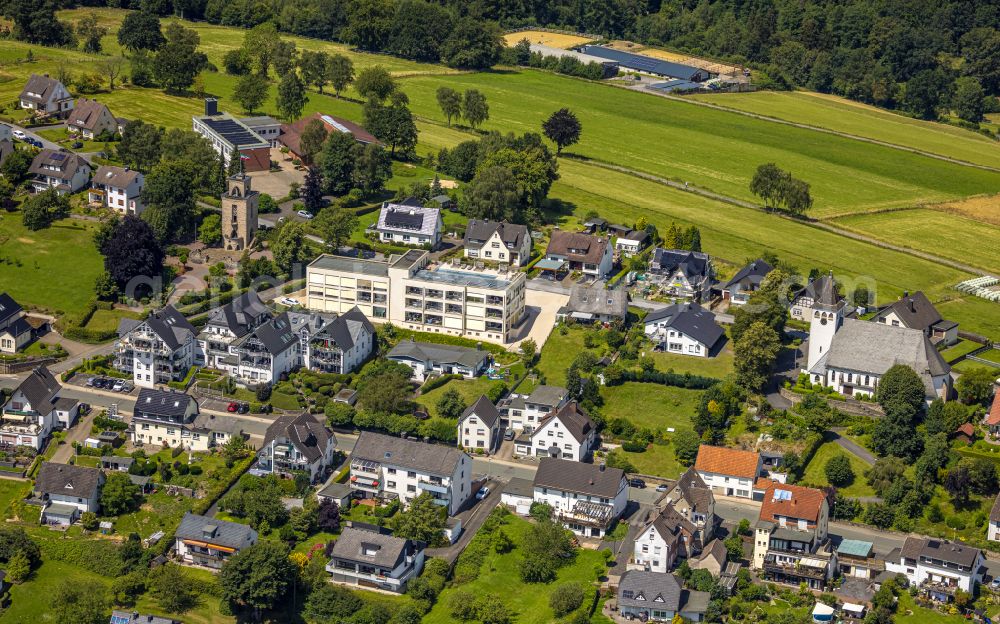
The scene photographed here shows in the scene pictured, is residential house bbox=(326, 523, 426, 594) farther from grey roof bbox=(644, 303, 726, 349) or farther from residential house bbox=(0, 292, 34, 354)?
residential house bbox=(0, 292, 34, 354)

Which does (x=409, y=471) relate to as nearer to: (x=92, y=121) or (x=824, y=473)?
(x=824, y=473)

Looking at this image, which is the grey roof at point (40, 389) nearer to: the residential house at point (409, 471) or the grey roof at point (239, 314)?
the grey roof at point (239, 314)

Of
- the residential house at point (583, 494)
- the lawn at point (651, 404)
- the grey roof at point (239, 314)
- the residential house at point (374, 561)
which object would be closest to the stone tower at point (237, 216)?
the grey roof at point (239, 314)

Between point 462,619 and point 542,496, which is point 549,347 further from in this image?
point 462,619

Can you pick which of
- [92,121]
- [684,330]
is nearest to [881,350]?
[684,330]

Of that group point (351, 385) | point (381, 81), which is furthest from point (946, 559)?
point (381, 81)
